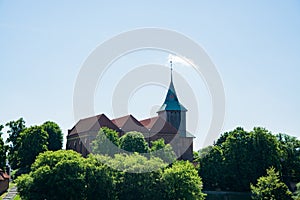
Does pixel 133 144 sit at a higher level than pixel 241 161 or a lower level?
higher

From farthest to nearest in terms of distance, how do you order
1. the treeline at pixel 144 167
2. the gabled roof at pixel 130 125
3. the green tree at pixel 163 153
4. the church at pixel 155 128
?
1. the gabled roof at pixel 130 125
2. the church at pixel 155 128
3. the green tree at pixel 163 153
4. the treeline at pixel 144 167

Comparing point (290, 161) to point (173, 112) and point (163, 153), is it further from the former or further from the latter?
point (173, 112)

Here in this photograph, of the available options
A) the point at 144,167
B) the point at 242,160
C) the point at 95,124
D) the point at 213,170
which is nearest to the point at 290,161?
the point at 242,160

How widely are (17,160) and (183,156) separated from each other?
2988cm

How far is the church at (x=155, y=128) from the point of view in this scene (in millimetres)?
73250

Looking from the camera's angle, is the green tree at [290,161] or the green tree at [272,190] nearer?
the green tree at [272,190]

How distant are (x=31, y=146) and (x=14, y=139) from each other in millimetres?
9399

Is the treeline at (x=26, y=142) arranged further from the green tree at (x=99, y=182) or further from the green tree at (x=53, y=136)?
the green tree at (x=99, y=182)

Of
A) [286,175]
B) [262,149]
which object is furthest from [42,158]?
[286,175]

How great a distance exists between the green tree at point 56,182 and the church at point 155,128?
26.7 meters

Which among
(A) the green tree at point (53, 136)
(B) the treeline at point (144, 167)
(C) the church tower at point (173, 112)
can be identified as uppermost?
(C) the church tower at point (173, 112)

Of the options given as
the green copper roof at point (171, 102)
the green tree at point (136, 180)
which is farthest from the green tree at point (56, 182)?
the green copper roof at point (171, 102)

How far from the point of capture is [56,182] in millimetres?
40781

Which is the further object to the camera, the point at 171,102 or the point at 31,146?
the point at 171,102
